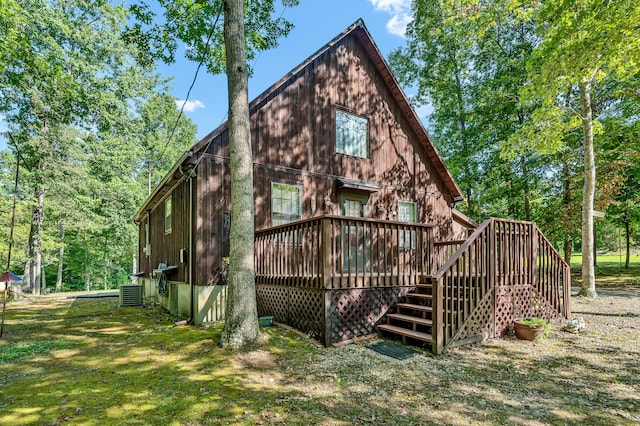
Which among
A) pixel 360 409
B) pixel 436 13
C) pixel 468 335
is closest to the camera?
pixel 360 409

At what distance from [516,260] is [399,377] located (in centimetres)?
388

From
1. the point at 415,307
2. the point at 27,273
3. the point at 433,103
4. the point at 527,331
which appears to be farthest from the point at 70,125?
the point at 433,103

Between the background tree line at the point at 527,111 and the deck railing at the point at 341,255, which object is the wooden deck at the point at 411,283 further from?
the background tree line at the point at 527,111

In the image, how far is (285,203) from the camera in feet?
Result: 27.4

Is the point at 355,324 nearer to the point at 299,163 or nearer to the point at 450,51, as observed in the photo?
the point at 299,163

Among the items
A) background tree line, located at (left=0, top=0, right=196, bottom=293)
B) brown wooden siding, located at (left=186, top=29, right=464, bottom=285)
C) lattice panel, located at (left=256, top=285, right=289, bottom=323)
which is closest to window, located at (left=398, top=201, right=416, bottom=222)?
brown wooden siding, located at (left=186, top=29, right=464, bottom=285)

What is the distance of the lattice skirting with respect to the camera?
17.4 ft

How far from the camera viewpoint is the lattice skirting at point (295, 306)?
531 cm

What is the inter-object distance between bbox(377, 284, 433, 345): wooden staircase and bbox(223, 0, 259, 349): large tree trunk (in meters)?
2.44

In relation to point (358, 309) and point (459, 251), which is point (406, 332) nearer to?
point (358, 309)

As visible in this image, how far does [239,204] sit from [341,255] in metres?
1.89

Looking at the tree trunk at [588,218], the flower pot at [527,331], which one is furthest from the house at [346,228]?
the tree trunk at [588,218]

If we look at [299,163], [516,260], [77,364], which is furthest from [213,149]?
[516,260]

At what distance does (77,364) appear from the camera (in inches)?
173
